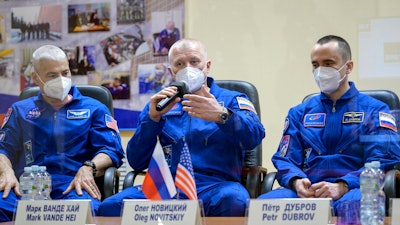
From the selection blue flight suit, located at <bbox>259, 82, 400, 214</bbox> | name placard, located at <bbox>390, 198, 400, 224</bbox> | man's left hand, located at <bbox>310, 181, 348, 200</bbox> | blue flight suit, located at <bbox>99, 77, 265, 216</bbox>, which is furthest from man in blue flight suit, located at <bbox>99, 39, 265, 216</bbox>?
name placard, located at <bbox>390, 198, 400, 224</bbox>

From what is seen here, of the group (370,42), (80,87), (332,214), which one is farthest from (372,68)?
(80,87)

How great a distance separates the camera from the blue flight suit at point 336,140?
2.90 m

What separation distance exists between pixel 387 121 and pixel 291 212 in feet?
3.64

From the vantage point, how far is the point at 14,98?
388 cm

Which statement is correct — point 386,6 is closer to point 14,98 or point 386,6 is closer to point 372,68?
point 372,68

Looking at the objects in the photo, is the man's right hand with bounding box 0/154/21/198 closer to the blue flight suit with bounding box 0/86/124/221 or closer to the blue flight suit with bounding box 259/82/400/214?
the blue flight suit with bounding box 0/86/124/221

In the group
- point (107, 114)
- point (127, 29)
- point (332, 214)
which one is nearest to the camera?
point (332, 214)

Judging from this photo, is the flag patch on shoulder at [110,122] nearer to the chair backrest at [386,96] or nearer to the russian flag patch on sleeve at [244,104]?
the russian flag patch on sleeve at [244,104]

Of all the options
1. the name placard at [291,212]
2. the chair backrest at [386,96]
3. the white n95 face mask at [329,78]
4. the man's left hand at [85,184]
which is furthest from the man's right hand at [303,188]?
the man's left hand at [85,184]

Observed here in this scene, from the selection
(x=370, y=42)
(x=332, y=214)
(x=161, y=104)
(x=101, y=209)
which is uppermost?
(x=370, y=42)

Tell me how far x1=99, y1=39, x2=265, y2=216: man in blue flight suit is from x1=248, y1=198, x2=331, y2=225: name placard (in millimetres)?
844

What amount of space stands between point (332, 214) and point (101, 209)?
122 cm

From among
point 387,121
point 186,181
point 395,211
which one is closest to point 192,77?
point 186,181

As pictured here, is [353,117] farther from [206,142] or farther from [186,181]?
[186,181]
